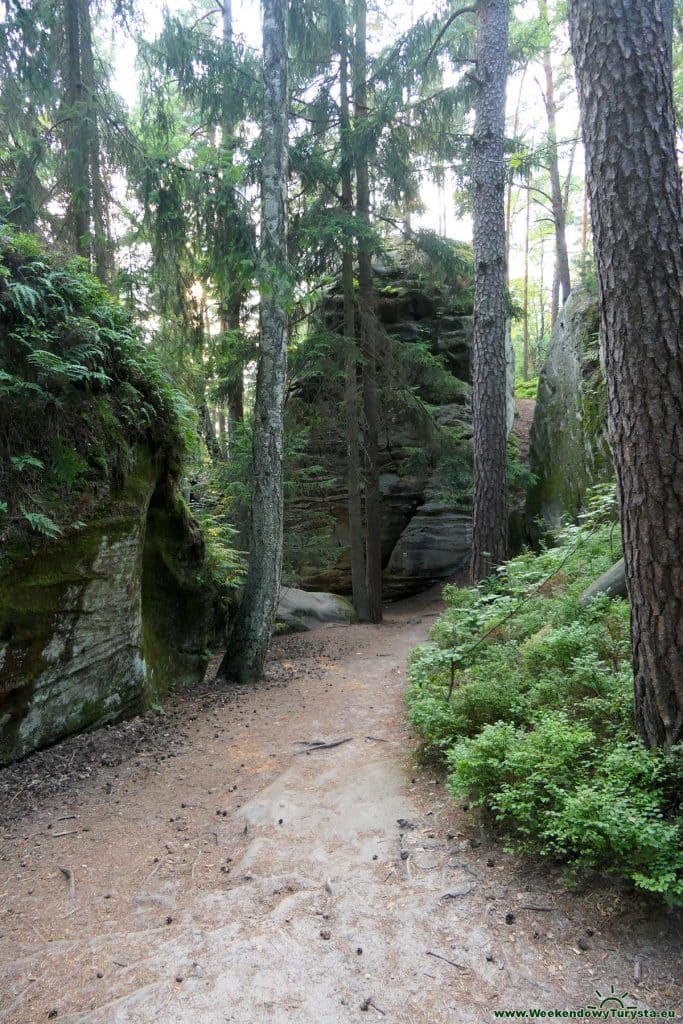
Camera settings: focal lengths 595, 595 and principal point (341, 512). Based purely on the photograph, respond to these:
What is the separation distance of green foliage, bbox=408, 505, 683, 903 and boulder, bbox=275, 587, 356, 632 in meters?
5.68

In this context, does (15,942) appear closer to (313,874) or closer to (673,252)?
(313,874)

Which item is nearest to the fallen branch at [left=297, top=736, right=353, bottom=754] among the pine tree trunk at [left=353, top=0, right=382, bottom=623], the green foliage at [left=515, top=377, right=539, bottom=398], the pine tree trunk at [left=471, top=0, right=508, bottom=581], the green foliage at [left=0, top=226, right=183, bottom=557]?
the green foliage at [left=0, top=226, right=183, bottom=557]

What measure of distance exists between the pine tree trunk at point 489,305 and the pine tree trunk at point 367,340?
→ 345cm

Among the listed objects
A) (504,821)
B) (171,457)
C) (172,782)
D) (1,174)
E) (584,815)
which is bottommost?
(172,782)

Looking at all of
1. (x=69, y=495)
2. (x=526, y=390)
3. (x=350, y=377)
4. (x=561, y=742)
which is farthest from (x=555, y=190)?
(x=561, y=742)

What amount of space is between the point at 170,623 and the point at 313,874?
422cm

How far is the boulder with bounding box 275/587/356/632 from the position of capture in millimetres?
11609

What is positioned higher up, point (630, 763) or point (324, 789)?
point (630, 763)

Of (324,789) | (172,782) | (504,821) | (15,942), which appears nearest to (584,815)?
(504,821)

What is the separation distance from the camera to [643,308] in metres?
3.53

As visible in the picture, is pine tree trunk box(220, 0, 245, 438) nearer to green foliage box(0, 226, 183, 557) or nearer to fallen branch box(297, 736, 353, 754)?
green foliage box(0, 226, 183, 557)

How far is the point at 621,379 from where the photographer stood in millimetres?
3635

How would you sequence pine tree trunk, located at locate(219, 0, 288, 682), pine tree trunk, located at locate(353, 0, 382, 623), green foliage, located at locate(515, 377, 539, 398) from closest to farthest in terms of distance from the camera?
pine tree trunk, located at locate(219, 0, 288, 682) < pine tree trunk, located at locate(353, 0, 382, 623) < green foliage, located at locate(515, 377, 539, 398)

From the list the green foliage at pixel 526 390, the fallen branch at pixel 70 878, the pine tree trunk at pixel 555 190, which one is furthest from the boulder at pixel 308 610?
the green foliage at pixel 526 390
